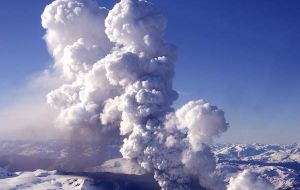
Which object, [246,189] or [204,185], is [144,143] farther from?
[246,189]

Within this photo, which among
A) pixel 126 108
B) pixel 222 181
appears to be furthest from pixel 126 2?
pixel 222 181

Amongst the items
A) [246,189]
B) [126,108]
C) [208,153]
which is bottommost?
[246,189]

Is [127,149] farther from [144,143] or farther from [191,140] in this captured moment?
[191,140]

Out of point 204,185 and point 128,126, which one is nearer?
point 204,185

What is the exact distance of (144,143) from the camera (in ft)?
429

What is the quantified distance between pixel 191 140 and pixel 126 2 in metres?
48.4

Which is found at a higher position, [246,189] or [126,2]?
[126,2]

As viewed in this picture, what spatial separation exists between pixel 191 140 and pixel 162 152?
9.33 meters

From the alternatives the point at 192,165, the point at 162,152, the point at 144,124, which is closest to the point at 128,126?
the point at 144,124

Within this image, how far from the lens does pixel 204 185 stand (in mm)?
129750

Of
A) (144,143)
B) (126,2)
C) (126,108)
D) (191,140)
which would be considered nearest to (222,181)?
(191,140)

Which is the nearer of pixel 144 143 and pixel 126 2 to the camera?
pixel 144 143

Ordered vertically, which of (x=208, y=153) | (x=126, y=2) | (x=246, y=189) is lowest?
(x=246, y=189)

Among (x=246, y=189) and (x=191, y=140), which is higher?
(x=191, y=140)
